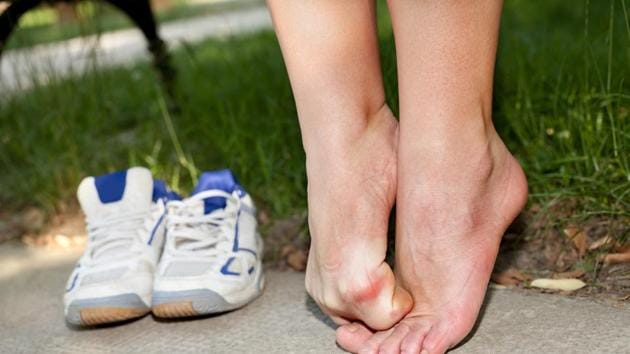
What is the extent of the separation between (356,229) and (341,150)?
11cm

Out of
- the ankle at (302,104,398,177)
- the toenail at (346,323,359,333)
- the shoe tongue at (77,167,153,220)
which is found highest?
the ankle at (302,104,398,177)

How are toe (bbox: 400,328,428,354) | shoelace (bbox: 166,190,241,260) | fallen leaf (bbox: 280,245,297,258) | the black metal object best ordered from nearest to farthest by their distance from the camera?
toe (bbox: 400,328,428,354), shoelace (bbox: 166,190,241,260), fallen leaf (bbox: 280,245,297,258), the black metal object

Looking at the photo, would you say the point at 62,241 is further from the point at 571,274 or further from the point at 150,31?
the point at 571,274

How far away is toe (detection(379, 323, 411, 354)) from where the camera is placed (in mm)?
1122

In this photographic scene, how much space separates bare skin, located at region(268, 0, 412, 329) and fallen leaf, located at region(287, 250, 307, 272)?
1.31 ft

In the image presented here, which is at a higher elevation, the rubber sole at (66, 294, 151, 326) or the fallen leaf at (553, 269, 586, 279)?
the rubber sole at (66, 294, 151, 326)

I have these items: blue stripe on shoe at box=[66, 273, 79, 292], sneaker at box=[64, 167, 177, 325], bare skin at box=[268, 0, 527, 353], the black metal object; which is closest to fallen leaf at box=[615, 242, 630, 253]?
bare skin at box=[268, 0, 527, 353]

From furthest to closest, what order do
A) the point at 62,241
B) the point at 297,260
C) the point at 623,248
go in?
the point at 62,241 < the point at 297,260 < the point at 623,248

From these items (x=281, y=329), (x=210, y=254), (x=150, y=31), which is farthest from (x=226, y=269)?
(x=150, y=31)

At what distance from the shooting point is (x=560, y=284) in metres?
1.37

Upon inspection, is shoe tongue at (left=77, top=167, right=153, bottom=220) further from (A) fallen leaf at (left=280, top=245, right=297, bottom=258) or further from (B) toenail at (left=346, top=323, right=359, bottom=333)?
(B) toenail at (left=346, top=323, right=359, bottom=333)

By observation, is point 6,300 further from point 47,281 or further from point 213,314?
point 213,314

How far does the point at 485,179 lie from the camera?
3.93 ft

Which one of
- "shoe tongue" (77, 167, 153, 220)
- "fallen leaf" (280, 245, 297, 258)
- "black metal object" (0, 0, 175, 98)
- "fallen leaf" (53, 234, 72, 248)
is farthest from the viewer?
"black metal object" (0, 0, 175, 98)
